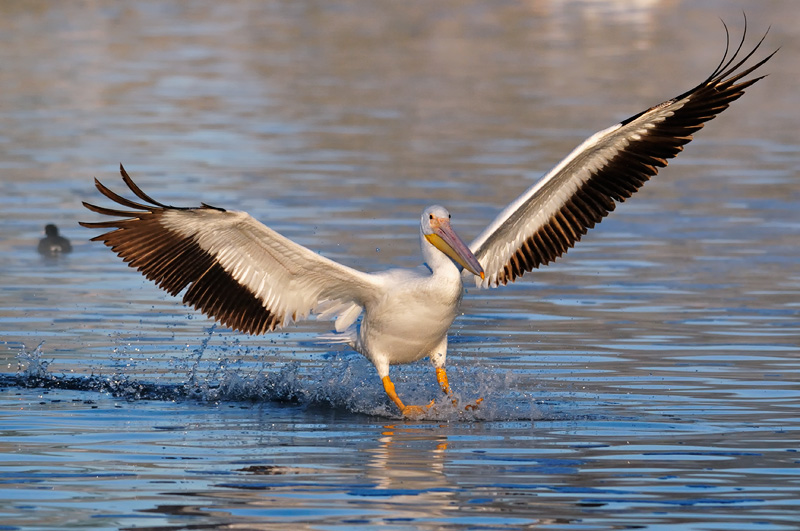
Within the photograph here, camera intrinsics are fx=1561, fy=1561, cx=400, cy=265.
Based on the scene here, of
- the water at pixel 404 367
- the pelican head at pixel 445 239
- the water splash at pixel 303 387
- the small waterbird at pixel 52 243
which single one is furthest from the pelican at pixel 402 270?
the small waterbird at pixel 52 243

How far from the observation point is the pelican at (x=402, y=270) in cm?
976

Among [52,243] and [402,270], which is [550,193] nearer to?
[402,270]

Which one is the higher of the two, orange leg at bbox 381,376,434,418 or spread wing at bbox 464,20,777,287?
spread wing at bbox 464,20,777,287

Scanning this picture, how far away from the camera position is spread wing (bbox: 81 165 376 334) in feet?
31.5

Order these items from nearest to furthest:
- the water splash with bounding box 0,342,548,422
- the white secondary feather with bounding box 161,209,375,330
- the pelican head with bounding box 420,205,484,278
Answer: the white secondary feather with bounding box 161,209,375,330, the pelican head with bounding box 420,205,484,278, the water splash with bounding box 0,342,548,422

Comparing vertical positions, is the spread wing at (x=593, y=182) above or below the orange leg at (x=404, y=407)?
above

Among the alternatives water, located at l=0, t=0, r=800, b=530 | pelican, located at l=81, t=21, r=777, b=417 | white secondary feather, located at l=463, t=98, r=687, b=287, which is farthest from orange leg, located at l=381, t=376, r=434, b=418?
white secondary feather, located at l=463, t=98, r=687, b=287

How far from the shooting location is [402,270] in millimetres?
10094

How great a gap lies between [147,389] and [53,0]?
51594 mm

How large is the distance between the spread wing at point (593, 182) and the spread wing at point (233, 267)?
100cm

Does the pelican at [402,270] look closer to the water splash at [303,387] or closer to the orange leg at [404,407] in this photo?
the orange leg at [404,407]

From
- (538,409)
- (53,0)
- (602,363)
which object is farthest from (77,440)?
(53,0)

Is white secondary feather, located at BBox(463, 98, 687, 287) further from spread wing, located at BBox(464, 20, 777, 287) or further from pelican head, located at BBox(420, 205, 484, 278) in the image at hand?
pelican head, located at BBox(420, 205, 484, 278)

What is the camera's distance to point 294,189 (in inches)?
782
